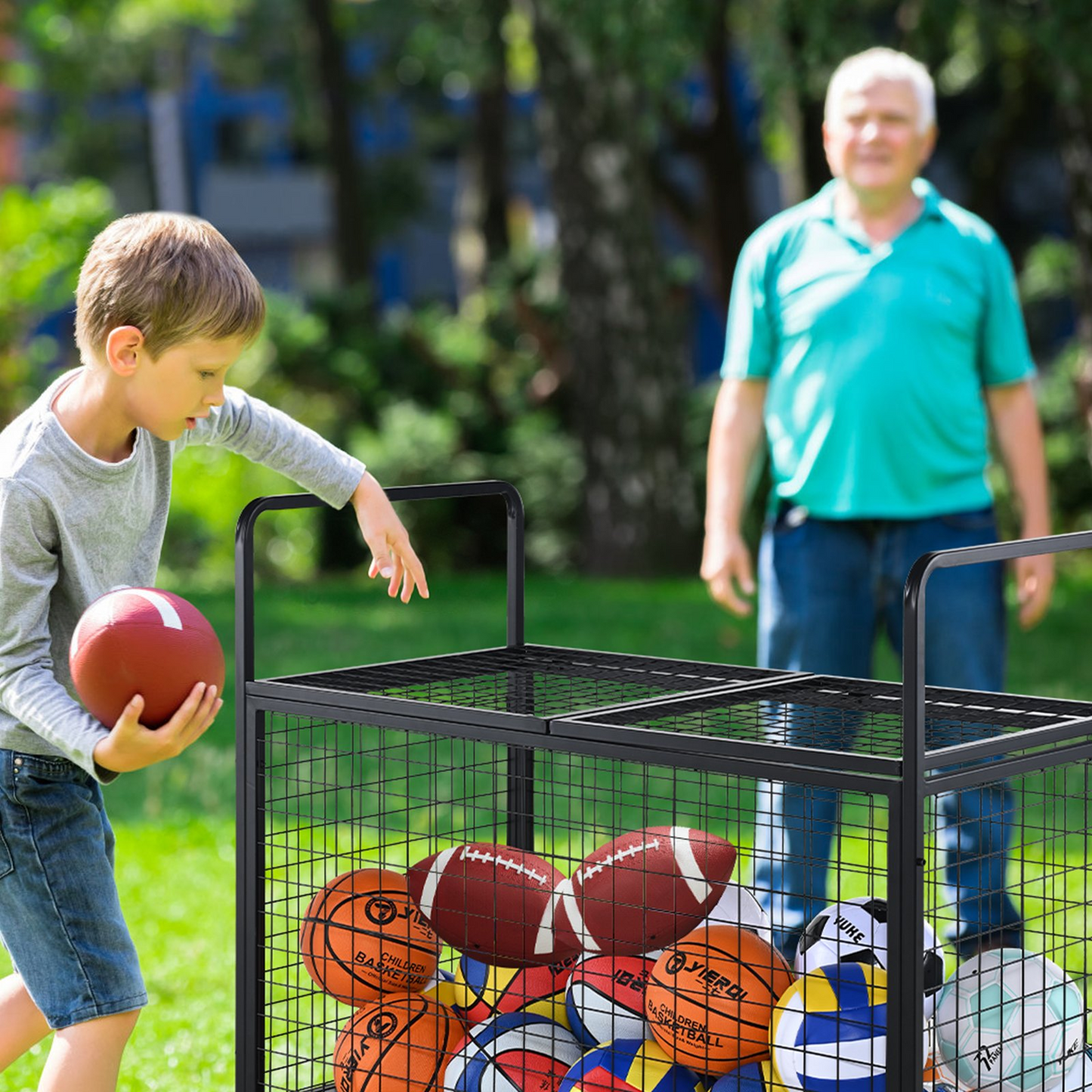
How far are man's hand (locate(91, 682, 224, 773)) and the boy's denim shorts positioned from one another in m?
0.25

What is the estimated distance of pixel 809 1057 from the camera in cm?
288

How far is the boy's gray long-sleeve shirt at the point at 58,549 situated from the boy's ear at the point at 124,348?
161 mm

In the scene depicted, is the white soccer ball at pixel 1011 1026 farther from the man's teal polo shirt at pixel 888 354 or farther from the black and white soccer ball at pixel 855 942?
the man's teal polo shirt at pixel 888 354

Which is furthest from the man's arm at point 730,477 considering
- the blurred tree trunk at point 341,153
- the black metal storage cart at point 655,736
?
the blurred tree trunk at point 341,153

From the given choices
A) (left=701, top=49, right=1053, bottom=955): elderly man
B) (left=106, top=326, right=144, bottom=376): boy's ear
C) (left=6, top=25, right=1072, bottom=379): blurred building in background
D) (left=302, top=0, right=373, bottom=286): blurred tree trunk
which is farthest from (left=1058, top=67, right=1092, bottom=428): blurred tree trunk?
(left=6, top=25, right=1072, bottom=379): blurred building in background

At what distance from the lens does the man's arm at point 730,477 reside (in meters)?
4.48

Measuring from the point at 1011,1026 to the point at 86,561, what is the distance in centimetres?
187

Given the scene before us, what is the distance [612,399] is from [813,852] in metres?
8.34

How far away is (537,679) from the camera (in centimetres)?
369

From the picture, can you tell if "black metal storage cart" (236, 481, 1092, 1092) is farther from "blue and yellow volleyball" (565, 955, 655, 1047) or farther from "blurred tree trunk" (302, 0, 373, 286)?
"blurred tree trunk" (302, 0, 373, 286)

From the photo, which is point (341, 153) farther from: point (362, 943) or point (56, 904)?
point (56, 904)

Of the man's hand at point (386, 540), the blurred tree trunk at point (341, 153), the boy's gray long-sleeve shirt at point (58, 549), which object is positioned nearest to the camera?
the boy's gray long-sleeve shirt at point (58, 549)

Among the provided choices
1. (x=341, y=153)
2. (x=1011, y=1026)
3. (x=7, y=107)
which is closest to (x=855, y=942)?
(x=1011, y=1026)

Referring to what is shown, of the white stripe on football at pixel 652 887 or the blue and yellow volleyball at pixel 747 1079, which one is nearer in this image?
the blue and yellow volleyball at pixel 747 1079
